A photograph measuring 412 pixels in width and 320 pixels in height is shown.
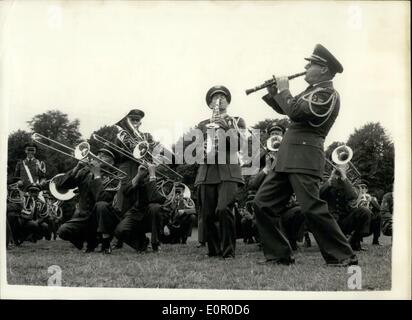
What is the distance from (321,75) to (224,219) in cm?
231

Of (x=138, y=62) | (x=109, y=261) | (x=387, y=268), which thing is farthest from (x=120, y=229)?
(x=387, y=268)

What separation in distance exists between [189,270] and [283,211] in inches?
58.0

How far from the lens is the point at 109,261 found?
34.2 ft

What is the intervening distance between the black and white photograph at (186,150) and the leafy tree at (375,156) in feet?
0.06

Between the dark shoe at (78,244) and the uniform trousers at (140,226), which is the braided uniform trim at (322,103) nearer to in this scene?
the uniform trousers at (140,226)

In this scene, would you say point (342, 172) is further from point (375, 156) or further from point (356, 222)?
point (356, 222)

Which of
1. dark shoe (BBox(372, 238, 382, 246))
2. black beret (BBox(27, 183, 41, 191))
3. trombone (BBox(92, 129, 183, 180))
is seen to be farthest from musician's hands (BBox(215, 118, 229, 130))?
black beret (BBox(27, 183, 41, 191))

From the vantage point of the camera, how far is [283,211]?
1018 cm

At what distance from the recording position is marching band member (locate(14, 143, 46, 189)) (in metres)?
10.9

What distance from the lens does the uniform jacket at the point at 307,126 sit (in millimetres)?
9657

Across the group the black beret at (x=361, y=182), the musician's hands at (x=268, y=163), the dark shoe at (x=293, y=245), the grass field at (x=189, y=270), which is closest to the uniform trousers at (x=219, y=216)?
the grass field at (x=189, y=270)

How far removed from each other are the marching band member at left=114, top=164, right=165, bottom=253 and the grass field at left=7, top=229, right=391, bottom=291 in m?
0.24

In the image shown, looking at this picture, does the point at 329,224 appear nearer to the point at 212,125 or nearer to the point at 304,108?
the point at 304,108

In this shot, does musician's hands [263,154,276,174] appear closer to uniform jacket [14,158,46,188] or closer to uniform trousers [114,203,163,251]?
uniform trousers [114,203,163,251]
